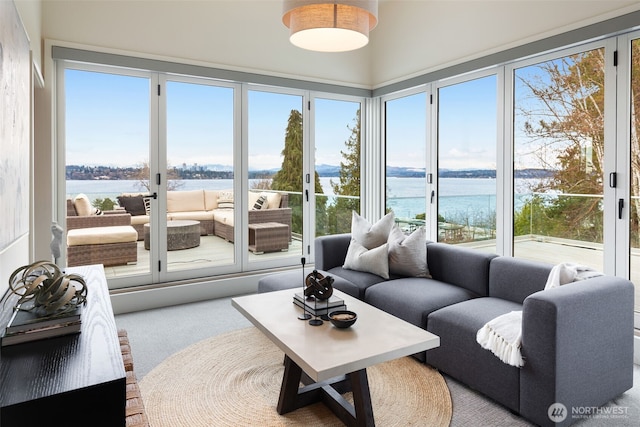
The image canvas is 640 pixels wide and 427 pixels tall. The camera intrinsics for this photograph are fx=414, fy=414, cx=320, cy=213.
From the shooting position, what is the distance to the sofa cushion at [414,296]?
112 inches

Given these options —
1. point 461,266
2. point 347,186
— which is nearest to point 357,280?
point 461,266

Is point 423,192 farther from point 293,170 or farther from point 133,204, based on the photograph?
point 133,204

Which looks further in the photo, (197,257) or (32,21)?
(197,257)

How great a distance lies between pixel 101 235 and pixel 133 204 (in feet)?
1.35

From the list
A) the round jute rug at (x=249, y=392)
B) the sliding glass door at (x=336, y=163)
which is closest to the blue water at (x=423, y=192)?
the sliding glass door at (x=336, y=163)

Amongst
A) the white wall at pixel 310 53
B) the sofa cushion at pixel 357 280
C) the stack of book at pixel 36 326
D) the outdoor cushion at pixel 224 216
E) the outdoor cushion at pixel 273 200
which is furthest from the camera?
the outdoor cushion at pixel 273 200

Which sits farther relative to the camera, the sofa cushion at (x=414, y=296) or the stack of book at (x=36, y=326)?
the sofa cushion at (x=414, y=296)

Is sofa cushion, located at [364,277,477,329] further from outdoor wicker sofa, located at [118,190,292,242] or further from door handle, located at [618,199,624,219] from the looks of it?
outdoor wicker sofa, located at [118,190,292,242]

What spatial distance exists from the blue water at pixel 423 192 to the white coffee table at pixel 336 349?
2154 mm

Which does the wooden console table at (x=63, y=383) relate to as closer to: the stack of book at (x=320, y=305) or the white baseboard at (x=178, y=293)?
the stack of book at (x=320, y=305)

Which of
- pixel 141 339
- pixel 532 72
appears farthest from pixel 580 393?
pixel 141 339

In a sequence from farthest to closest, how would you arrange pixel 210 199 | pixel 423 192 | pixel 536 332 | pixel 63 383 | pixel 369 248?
pixel 423 192
pixel 210 199
pixel 369 248
pixel 536 332
pixel 63 383

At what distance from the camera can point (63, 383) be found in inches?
41.2

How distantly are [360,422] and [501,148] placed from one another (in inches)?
114
